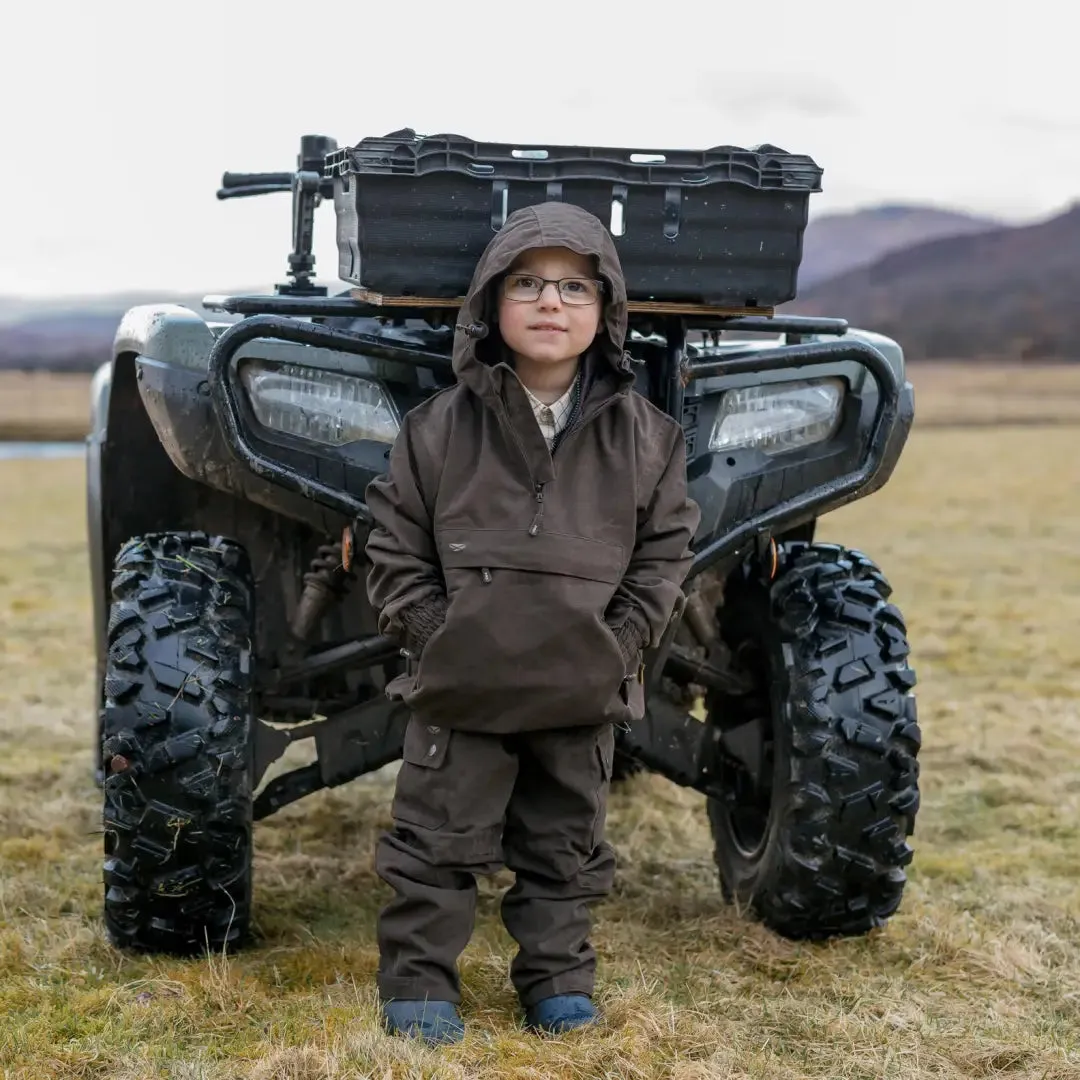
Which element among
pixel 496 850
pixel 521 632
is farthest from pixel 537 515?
pixel 496 850

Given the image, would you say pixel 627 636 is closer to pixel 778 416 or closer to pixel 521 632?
pixel 521 632

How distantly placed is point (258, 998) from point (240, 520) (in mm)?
1336

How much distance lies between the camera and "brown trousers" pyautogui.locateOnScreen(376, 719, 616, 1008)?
9.95 feet

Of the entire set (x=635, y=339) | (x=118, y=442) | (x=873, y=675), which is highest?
(x=635, y=339)

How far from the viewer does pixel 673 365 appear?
133 inches

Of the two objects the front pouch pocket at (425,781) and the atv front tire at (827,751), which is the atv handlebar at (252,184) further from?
the front pouch pocket at (425,781)

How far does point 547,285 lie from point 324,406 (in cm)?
66

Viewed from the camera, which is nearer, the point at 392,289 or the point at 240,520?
the point at 392,289

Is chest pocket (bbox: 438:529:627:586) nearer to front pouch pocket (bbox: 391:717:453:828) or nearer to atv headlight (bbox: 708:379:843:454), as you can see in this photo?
front pouch pocket (bbox: 391:717:453:828)

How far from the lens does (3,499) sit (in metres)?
17.5

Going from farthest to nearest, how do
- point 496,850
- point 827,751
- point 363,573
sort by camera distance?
point 363,573, point 827,751, point 496,850

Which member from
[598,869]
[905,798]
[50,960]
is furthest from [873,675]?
[50,960]

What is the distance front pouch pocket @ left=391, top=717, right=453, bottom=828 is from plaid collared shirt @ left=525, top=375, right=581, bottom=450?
59 centimetres

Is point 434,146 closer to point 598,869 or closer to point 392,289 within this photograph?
point 392,289
